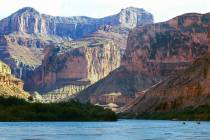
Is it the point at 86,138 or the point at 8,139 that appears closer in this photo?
the point at 8,139

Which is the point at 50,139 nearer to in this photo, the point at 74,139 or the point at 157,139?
the point at 74,139

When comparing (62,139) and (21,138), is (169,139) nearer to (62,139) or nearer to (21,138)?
(62,139)

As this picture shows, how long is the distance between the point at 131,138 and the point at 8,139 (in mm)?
22402

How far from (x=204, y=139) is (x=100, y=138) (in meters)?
19.0

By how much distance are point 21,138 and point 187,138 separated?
29812 millimetres

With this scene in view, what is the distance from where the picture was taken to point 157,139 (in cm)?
12156

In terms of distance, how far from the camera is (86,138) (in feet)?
415

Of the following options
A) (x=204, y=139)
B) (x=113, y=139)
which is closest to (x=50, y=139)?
(x=113, y=139)

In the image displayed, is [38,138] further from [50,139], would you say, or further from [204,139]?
[204,139]

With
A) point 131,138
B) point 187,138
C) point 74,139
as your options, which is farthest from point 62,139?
point 187,138

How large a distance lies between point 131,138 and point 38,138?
16.8 m

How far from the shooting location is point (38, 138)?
401ft

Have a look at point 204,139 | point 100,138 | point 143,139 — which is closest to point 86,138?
point 100,138

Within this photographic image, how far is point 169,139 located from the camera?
120188 millimetres
